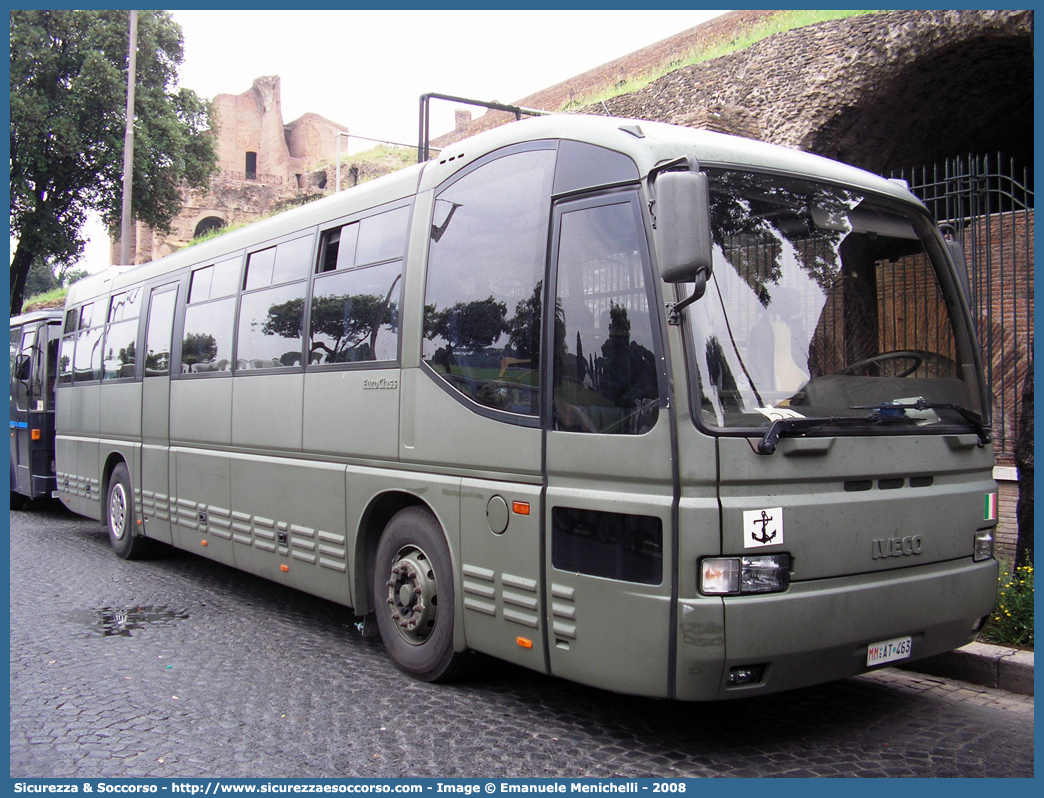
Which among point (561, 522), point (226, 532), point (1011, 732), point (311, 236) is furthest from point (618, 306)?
point (226, 532)

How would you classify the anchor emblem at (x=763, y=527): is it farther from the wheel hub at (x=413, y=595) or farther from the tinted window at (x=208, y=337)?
the tinted window at (x=208, y=337)

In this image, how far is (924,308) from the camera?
16.0 feet

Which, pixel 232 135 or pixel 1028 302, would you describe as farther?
pixel 232 135

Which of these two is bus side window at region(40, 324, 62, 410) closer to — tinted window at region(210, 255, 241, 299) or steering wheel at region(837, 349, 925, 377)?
tinted window at region(210, 255, 241, 299)

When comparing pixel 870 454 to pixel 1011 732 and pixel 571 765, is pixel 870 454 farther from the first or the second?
pixel 571 765

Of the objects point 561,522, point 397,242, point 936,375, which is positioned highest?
point 397,242

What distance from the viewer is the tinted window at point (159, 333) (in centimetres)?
909

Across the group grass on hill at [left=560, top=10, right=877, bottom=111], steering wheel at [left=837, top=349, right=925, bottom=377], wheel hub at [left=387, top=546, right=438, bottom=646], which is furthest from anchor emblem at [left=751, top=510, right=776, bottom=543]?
grass on hill at [left=560, top=10, right=877, bottom=111]

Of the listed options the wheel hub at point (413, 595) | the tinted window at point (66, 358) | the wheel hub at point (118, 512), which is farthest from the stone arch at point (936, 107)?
the tinted window at point (66, 358)

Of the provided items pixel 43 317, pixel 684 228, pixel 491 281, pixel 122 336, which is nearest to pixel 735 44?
pixel 43 317

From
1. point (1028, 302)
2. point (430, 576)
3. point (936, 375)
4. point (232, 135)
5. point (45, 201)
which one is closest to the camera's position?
point (936, 375)

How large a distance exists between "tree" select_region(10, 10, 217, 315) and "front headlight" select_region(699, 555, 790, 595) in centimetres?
2865

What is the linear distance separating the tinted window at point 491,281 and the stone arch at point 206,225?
4921 cm

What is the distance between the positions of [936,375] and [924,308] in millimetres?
392
